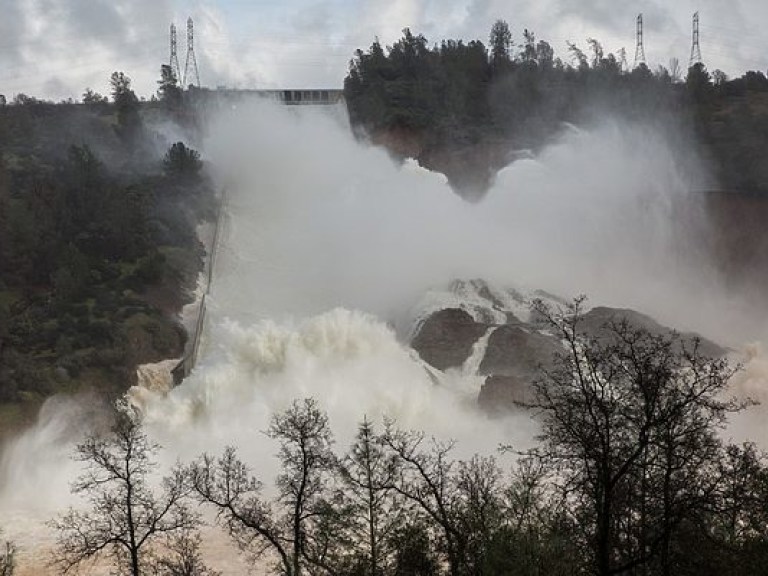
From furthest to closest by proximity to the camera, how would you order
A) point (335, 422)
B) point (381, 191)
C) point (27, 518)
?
point (381, 191)
point (335, 422)
point (27, 518)

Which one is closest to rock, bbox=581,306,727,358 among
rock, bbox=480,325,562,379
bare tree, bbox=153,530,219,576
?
rock, bbox=480,325,562,379

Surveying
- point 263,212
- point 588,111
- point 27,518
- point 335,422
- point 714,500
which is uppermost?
point 588,111

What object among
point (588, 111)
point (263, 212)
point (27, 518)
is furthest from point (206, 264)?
point (588, 111)

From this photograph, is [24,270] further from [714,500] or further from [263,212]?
[714,500]

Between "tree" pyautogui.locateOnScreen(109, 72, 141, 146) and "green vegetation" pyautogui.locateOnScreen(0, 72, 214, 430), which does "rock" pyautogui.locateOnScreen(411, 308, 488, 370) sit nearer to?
"green vegetation" pyautogui.locateOnScreen(0, 72, 214, 430)

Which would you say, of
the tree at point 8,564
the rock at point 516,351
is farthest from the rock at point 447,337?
the tree at point 8,564

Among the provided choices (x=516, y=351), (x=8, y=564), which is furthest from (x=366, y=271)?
(x=8, y=564)
